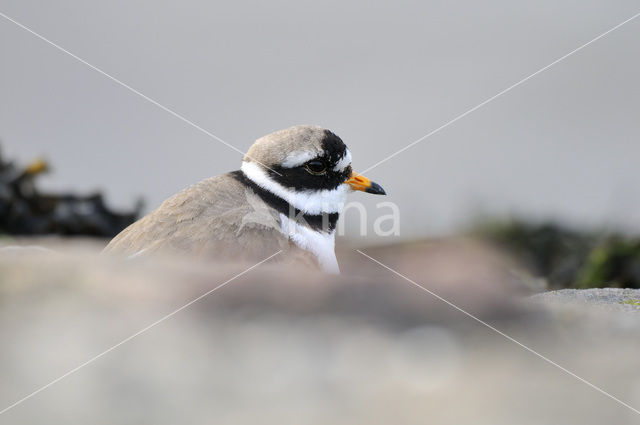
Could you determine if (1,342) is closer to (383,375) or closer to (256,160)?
(383,375)

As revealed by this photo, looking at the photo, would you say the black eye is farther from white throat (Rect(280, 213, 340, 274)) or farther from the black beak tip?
the black beak tip

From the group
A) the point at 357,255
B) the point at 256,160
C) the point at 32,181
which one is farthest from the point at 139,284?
the point at 32,181

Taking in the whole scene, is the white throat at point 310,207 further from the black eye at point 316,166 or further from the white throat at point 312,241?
the black eye at point 316,166

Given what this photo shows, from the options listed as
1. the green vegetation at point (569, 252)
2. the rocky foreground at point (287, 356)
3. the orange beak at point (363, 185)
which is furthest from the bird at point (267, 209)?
the rocky foreground at point (287, 356)

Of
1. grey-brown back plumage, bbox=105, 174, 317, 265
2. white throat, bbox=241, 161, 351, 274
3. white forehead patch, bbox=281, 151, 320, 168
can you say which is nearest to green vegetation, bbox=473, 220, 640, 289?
white throat, bbox=241, 161, 351, 274

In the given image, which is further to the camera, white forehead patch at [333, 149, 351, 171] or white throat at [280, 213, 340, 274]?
white forehead patch at [333, 149, 351, 171]

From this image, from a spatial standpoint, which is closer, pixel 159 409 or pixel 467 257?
pixel 159 409
